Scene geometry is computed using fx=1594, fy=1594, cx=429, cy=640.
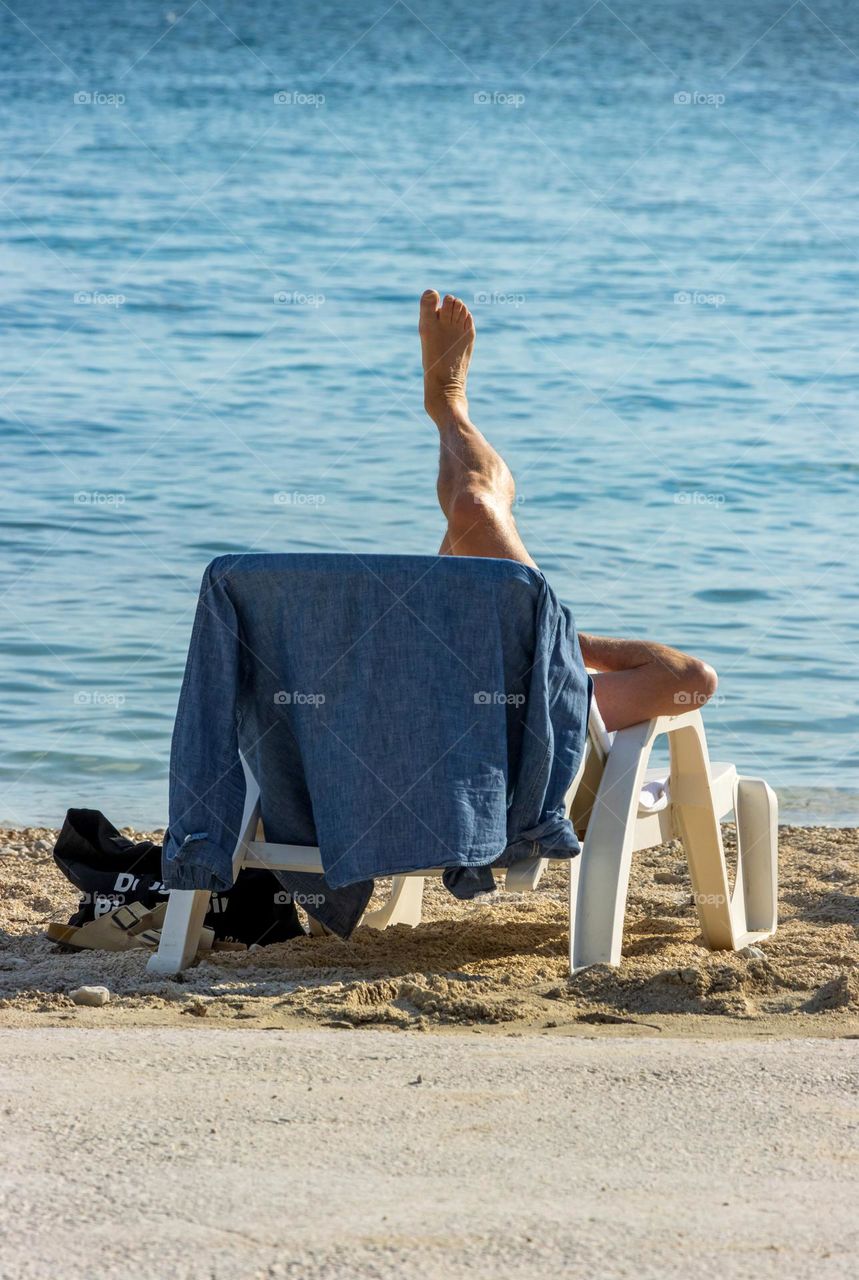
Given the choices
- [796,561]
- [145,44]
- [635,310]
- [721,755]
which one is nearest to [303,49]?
[145,44]

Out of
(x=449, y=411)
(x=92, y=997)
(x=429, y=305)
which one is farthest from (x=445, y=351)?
(x=92, y=997)

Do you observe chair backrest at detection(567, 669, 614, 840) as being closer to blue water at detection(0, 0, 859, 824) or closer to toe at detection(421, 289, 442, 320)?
toe at detection(421, 289, 442, 320)

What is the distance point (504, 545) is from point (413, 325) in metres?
14.1

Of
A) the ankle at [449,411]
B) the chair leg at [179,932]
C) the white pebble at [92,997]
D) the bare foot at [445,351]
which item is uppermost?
the bare foot at [445,351]

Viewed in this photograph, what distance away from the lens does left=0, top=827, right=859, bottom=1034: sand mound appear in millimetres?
3195

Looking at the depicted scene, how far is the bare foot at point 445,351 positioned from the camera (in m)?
4.75

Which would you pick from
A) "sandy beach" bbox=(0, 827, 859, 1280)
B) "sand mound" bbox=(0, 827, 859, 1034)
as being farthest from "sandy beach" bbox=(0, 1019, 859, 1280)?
"sand mound" bbox=(0, 827, 859, 1034)

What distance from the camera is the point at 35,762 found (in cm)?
644

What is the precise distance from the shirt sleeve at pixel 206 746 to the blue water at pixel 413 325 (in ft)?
8.00

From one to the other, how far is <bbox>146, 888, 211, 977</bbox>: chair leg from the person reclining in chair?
38.4 inches

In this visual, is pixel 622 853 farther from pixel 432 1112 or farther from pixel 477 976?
pixel 432 1112

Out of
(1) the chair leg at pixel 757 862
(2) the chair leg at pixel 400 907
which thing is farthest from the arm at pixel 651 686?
(2) the chair leg at pixel 400 907

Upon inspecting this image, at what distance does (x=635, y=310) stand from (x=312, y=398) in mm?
5505

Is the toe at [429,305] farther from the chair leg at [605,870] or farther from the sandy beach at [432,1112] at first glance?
the sandy beach at [432,1112]
